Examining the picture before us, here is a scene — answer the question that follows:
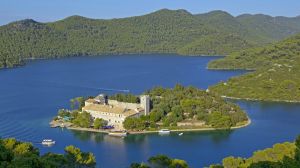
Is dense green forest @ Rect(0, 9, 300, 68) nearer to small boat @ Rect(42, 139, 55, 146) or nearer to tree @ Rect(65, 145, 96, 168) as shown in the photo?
small boat @ Rect(42, 139, 55, 146)

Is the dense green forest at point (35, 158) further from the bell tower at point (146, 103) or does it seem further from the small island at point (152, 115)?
the bell tower at point (146, 103)

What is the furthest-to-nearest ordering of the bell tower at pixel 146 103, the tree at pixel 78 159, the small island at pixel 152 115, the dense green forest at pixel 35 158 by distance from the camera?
1. the bell tower at pixel 146 103
2. the small island at pixel 152 115
3. the tree at pixel 78 159
4. the dense green forest at pixel 35 158

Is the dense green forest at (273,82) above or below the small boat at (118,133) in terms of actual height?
above

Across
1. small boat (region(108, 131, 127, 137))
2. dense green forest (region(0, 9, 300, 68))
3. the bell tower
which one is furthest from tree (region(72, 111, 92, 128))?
dense green forest (region(0, 9, 300, 68))

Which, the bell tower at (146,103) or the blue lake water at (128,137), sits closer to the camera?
the blue lake water at (128,137)

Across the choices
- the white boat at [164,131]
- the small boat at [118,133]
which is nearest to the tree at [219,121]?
the white boat at [164,131]

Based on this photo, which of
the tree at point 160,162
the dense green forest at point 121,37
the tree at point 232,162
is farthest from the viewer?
the dense green forest at point 121,37

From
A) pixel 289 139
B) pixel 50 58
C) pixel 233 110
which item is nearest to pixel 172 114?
pixel 233 110

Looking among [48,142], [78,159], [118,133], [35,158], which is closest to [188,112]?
[118,133]
